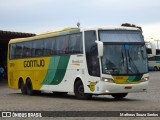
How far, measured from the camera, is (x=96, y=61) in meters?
21.0

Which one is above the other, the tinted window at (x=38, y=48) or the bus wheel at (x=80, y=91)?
the tinted window at (x=38, y=48)

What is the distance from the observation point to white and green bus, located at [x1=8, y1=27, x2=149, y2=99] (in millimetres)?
20719

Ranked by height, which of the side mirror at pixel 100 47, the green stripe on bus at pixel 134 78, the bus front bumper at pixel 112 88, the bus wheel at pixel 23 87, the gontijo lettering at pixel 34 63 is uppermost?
the side mirror at pixel 100 47

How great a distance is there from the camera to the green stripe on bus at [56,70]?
23456 mm

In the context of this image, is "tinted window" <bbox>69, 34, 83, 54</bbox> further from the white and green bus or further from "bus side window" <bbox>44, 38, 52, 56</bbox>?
"bus side window" <bbox>44, 38, 52, 56</bbox>

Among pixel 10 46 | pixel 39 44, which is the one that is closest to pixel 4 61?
pixel 10 46

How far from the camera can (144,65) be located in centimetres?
2148

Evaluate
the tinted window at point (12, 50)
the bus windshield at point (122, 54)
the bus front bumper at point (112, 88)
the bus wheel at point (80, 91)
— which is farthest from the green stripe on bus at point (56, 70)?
the tinted window at point (12, 50)

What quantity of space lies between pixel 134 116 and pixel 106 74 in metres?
6.99

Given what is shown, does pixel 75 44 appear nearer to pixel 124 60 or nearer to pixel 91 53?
pixel 91 53

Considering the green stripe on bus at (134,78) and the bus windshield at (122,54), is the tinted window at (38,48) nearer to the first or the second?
the bus windshield at (122,54)

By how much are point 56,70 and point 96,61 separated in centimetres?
376

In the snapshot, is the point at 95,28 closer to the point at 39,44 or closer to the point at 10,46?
the point at 39,44

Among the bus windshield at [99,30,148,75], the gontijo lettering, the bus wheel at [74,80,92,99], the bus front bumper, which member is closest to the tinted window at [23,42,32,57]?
the gontijo lettering
